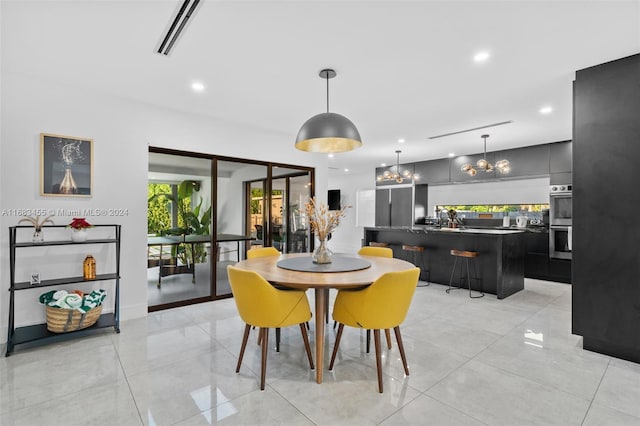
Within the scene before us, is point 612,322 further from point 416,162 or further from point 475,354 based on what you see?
point 416,162

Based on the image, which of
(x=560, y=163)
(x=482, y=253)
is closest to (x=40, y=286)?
(x=482, y=253)

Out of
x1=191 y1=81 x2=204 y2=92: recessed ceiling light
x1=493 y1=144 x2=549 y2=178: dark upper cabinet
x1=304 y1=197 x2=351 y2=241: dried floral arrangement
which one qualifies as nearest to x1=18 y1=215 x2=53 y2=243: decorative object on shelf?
x1=191 y1=81 x2=204 y2=92: recessed ceiling light

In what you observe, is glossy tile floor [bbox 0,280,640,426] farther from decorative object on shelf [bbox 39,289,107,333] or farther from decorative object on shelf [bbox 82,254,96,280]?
decorative object on shelf [bbox 82,254,96,280]

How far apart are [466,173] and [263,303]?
6.08 metres

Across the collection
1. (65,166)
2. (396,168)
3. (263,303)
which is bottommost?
(263,303)

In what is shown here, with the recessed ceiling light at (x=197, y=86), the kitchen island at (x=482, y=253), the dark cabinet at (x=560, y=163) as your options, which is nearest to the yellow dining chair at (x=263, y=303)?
the recessed ceiling light at (x=197, y=86)

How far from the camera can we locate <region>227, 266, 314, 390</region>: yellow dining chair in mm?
2211

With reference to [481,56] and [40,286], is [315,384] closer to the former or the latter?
[40,286]

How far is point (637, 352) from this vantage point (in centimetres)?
268

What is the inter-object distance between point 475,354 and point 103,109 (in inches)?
178

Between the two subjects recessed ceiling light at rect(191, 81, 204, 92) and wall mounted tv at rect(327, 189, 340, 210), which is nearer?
recessed ceiling light at rect(191, 81, 204, 92)

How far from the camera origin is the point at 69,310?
300 cm

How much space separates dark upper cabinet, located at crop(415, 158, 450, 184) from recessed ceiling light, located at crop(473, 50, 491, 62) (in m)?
4.76

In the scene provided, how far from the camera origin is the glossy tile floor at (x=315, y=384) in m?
1.95
